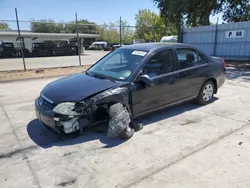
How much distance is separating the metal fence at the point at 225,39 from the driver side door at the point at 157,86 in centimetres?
1092

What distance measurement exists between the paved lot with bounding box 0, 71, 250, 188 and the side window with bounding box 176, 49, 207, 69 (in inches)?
43.9

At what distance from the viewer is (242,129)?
12.8 ft

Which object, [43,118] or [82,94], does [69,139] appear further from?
[82,94]

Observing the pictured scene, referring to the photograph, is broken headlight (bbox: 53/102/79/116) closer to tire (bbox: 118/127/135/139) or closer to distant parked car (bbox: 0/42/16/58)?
tire (bbox: 118/127/135/139)

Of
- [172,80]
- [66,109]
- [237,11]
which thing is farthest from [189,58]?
[237,11]

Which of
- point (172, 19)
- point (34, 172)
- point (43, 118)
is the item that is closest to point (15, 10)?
point (43, 118)

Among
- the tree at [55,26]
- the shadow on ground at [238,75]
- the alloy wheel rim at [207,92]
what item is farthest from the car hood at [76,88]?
the tree at [55,26]

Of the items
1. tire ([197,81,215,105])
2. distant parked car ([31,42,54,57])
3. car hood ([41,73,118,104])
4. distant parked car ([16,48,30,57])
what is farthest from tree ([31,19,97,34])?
tire ([197,81,215,105])

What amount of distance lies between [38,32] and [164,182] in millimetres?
29154

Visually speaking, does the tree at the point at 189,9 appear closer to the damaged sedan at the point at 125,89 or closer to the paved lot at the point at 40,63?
the paved lot at the point at 40,63

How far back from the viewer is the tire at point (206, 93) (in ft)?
17.1

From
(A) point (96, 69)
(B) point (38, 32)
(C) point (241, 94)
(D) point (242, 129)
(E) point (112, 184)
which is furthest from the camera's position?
(B) point (38, 32)

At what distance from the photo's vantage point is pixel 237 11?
2142cm

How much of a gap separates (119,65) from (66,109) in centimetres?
153
